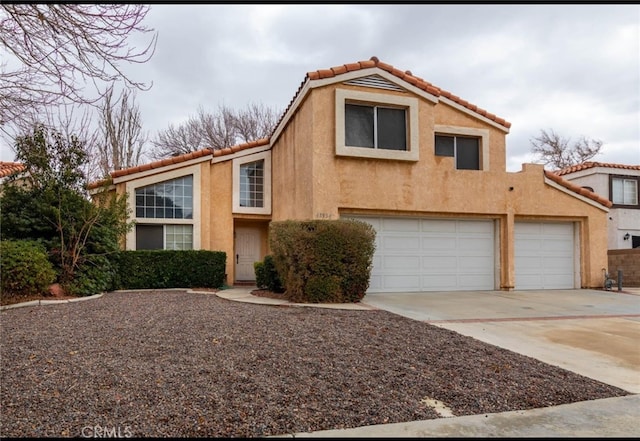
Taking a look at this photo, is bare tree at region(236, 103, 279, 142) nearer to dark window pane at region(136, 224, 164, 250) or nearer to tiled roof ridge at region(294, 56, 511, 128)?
dark window pane at region(136, 224, 164, 250)

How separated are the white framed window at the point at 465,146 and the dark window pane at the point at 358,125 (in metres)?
2.60

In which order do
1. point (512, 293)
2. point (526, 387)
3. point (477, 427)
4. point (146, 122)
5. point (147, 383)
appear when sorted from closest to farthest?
1. point (477, 427)
2. point (147, 383)
3. point (526, 387)
4. point (512, 293)
5. point (146, 122)

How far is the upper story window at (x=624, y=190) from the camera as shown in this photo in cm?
2050

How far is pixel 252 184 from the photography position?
1532 cm

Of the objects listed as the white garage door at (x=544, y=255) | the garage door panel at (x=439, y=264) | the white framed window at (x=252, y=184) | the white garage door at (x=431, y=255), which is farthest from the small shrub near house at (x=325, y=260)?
the white garage door at (x=544, y=255)

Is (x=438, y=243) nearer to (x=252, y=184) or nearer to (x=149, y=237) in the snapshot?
(x=252, y=184)

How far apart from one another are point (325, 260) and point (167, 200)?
6.93 m

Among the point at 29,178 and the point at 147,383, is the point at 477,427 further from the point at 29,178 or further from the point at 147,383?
the point at 29,178

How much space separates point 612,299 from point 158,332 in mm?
11382

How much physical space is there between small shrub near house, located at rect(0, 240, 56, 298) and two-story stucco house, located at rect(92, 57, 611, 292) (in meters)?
3.90

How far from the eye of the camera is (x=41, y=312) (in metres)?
7.79

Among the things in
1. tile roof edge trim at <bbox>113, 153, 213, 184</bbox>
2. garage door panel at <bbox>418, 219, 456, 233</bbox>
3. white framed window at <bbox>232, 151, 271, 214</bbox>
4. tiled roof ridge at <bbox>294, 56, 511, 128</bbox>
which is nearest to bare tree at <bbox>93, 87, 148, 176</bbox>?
tile roof edge trim at <bbox>113, 153, 213, 184</bbox>

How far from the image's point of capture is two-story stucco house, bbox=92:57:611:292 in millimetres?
11594

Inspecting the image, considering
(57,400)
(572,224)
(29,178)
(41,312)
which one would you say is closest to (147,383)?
(57,400)
